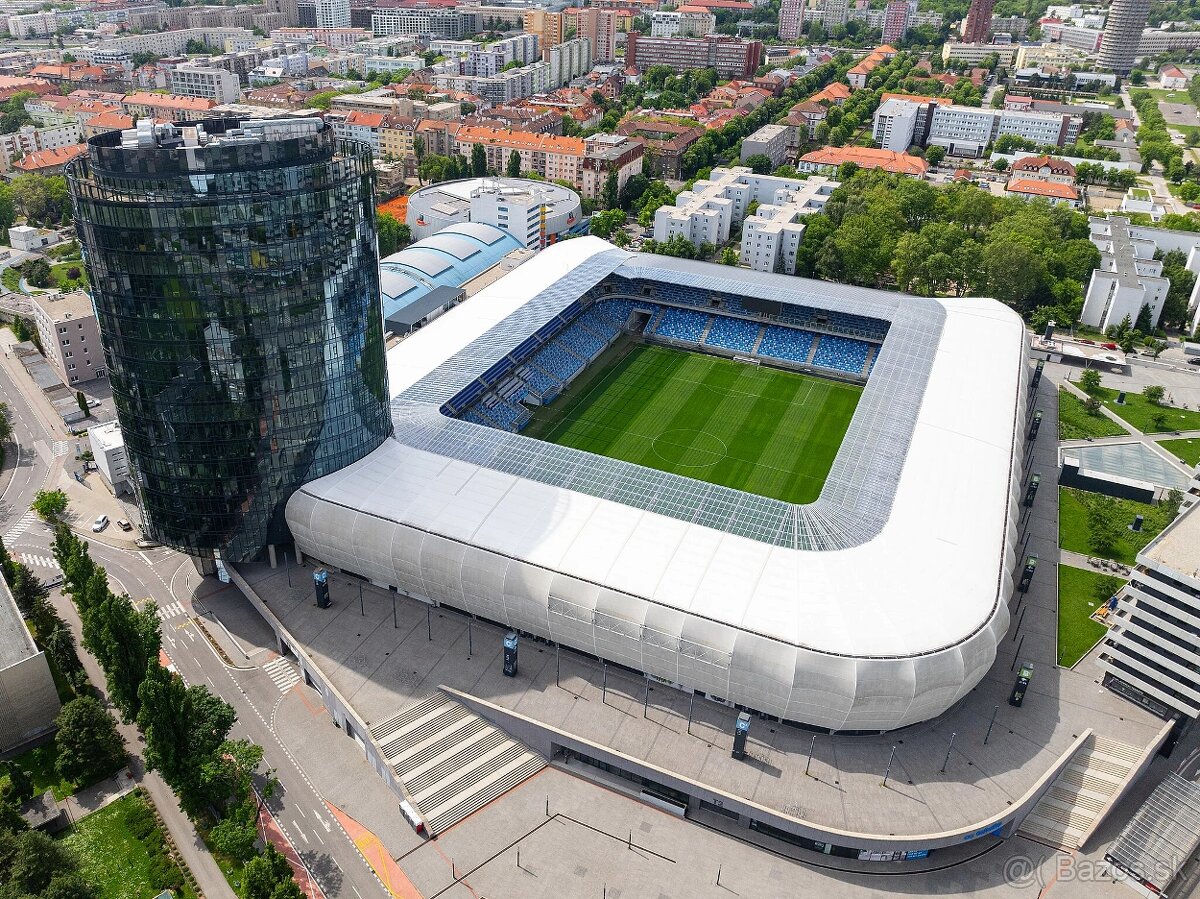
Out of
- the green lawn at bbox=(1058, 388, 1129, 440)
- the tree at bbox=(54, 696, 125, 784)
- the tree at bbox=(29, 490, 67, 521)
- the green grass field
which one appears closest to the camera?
the tree at bbox=(54, 696, 125, 784)

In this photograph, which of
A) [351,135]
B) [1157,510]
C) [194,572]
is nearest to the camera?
[194,572]

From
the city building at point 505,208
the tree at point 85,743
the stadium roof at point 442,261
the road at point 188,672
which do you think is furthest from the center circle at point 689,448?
the city building at point 505,208

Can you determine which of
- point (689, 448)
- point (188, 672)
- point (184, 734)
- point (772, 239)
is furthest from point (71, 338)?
point (772, 239)

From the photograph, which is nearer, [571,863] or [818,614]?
[571,863]

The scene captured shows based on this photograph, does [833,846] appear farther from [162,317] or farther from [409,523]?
[162,317]

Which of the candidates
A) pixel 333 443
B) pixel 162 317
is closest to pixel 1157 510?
pixel 333 443

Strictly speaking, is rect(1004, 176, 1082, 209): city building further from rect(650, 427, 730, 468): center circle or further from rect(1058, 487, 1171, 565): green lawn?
rect(650, 427, 730, 468): center circle

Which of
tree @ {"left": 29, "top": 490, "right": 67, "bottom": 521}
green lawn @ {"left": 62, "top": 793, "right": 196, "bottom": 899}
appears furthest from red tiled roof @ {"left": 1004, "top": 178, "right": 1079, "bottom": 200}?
green lawn @ {"left": 62, "top": 793, "right": 196, "bottom": 899}
